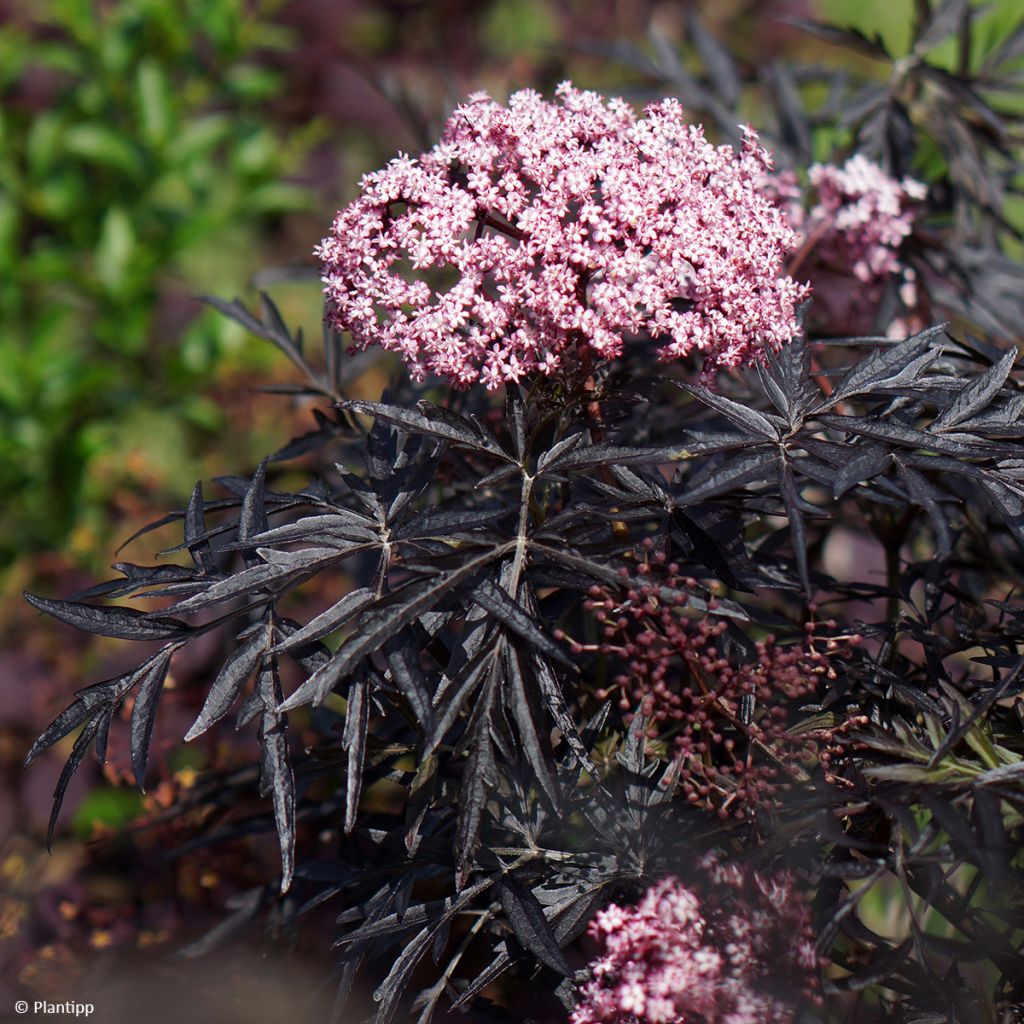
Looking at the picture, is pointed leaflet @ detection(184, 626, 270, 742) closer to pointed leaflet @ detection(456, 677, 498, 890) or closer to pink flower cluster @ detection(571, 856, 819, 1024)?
pointed leaflet @ detection(456, 677, 498, 890)

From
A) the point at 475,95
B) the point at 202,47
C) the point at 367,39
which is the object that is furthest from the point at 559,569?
the point at 367,39

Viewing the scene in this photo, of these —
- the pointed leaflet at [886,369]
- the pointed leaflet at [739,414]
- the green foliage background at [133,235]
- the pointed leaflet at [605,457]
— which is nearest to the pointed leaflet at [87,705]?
the pointed leaflet at [605,457]

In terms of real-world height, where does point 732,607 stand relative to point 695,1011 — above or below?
above

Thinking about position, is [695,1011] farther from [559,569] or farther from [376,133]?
[376,133]

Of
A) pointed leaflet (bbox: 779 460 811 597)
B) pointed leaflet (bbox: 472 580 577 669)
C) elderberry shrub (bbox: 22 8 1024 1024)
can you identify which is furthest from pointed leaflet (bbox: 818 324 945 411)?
pointed leaflet (bbox: 472 580 577 669)

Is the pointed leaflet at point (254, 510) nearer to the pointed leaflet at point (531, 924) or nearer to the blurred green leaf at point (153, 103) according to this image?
the pointed leaflet at point (531, 924)

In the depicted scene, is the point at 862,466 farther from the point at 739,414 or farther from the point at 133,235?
the point at 133,235

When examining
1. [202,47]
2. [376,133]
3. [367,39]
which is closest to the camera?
[202,47]

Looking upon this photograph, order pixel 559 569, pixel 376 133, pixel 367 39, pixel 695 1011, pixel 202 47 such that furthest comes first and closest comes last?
pixel 367 39, pixel 376 133, pixel 202 47, pixel 559 569, pixel 695 1011
